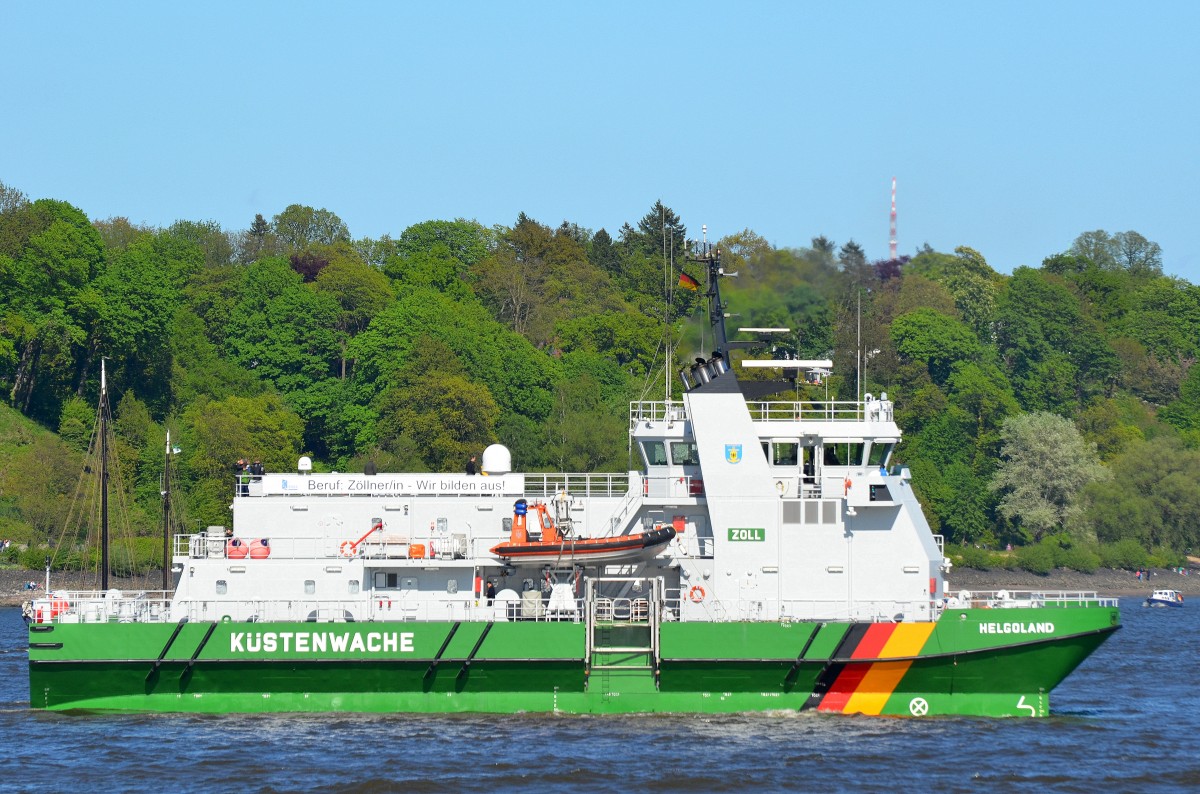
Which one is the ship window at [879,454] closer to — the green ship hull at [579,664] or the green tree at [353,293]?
the green ship hull at [579,664]

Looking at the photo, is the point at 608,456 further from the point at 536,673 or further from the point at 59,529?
the point at 536,673

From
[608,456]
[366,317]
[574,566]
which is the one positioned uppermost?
[366,317]

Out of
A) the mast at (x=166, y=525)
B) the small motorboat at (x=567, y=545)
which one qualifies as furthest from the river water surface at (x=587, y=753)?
the mast at (x=166, y=525)

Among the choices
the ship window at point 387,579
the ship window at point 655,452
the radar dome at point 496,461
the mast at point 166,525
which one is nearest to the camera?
the ship window at point 387,579

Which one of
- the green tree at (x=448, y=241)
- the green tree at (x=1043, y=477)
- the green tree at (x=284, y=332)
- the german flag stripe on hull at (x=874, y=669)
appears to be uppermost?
the green tree at (x=448, y=241)

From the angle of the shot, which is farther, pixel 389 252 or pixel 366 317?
pixel 389 252

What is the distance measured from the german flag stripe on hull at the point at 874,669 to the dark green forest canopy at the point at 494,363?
25.3m

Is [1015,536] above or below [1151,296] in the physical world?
below

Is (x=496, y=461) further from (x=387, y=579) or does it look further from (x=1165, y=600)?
(x=1165, y=600)

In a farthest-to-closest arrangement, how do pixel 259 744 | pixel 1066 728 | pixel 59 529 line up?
pixel 59 529 < pixel 1066 728 < pixel 259 744

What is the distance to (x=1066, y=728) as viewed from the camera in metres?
28.6

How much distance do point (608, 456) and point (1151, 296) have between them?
48.3 metres

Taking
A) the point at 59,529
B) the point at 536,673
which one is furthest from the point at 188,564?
the point at 59,529

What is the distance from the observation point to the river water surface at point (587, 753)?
81.4 feet
